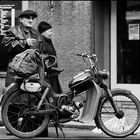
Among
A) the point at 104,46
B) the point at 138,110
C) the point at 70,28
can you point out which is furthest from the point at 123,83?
the point at 138,110

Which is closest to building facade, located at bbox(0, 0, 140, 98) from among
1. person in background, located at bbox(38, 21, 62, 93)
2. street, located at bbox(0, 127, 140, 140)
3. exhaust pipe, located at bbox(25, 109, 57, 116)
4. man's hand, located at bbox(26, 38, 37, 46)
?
street, located at bbox(0, 127, 140, 140)

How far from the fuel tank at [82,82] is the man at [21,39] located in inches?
31.8

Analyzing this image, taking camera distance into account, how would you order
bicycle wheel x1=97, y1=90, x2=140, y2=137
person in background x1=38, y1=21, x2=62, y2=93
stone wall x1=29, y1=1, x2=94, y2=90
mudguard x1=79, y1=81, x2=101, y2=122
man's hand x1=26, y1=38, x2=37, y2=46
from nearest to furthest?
mudguard x1=79, y1=81, x2=101, y2=122
bicycle wheel x1=97, y1=90, x2=140, y2=137
man's hand x1=26, y1=38, x2=37, y2=46
person in background x1=38, y1=21, x2=62, y2=93
stone wall x1=29, y1=1, x2=94, y2=90

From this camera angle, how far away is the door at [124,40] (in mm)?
10531

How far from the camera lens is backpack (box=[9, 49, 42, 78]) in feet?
23.0

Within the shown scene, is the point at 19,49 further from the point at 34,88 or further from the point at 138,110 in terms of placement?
the point at 138,110

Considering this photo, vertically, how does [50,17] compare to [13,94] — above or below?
above

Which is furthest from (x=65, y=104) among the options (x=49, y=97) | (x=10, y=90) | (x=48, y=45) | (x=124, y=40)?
(x=124, y=40)

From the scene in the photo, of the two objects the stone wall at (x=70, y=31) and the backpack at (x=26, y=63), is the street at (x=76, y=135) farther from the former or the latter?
the stone wall at (x=70, y=31)

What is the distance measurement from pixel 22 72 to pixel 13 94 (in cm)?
34

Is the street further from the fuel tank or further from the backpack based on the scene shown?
the backpack

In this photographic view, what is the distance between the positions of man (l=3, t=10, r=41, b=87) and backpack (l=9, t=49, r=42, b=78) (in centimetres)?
27

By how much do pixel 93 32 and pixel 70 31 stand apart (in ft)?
1.56

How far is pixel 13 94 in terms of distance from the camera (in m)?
7.05
